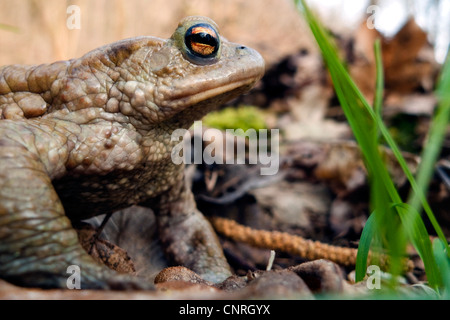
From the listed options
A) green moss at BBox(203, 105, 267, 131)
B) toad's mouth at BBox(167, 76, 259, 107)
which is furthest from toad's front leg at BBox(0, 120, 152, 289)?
green moss at BBox(203, 105, 267, 131)

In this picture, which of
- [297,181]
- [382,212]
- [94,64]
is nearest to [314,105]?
[297,181]

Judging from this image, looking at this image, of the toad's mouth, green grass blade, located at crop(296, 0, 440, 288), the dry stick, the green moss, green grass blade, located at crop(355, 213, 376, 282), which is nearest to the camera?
green grass blade, located at crop(296, 0, 440, 288)

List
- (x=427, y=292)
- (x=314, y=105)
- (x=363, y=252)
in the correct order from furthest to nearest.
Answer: (x=314, y=105) → (x=363, y=252) → (x=427, y=292)

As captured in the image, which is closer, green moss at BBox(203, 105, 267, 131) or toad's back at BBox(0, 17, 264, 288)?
toad's back at BBox(0, 17, 264, 288)

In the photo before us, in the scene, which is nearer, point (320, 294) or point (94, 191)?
point (320, 294)

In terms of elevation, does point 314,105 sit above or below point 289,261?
above

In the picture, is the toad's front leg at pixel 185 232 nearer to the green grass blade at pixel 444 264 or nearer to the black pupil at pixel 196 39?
the black pupil at pixel 196 39

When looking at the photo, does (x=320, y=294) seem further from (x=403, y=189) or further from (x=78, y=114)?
(x=403, y=189)

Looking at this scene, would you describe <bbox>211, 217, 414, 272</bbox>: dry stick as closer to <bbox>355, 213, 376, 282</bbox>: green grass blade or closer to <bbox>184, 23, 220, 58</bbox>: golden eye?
<bbox>355, 213, 376, 282</bbox>: green grass blade
